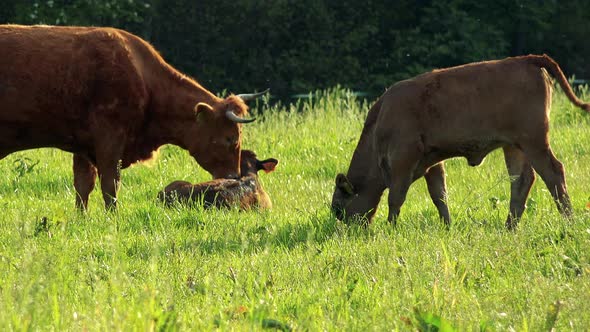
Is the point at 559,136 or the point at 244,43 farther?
the point at 244,43

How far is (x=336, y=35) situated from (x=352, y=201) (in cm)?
3321

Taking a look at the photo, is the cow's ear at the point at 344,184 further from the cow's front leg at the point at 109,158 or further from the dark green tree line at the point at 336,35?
the dark green tree line at the point at 336,35

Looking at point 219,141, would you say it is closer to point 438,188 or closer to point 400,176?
point 438,188

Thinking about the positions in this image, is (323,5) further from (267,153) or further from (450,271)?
(450,271)

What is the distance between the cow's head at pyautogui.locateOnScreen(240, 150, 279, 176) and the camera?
1155 centimetres

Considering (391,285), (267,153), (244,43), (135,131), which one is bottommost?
(244,43)

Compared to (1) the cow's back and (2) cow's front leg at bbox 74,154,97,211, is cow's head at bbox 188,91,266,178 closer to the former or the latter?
(1) the cow's back

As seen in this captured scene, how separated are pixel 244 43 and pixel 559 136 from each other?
2827 centimetres

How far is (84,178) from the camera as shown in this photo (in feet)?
36.1

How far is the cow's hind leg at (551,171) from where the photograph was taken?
→ 28.6 feet

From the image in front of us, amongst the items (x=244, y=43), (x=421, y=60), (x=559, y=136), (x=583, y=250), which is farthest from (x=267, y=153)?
(x=244, y=43)

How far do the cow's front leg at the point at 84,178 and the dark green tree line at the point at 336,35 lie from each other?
27.2m

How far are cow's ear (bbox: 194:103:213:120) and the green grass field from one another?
96 cm

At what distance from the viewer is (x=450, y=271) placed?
5.99m
